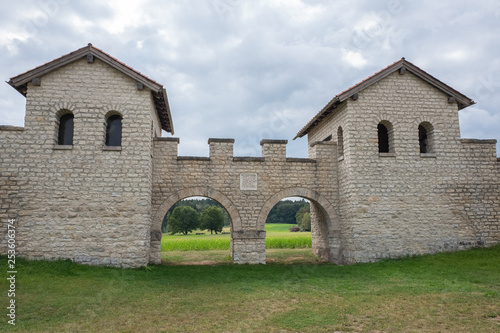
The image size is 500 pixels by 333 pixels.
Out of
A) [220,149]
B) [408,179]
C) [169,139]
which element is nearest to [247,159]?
[220,149]

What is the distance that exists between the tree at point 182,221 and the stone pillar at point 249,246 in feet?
120

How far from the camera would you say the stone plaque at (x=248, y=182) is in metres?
13.5

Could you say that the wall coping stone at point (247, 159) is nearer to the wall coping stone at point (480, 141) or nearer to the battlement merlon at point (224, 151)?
the battlement merlon at point (224, 151)

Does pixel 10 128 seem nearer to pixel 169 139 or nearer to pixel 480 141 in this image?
pixel 169 139

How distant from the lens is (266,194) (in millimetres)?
13609

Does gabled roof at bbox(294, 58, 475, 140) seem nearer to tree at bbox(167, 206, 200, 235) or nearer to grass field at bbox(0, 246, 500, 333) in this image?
grass field at bbox(0, 246, 500, 333)

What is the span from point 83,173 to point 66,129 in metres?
1.95

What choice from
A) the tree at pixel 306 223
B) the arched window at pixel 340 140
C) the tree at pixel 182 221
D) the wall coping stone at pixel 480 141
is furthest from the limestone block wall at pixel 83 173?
the tree at pixel 306 223

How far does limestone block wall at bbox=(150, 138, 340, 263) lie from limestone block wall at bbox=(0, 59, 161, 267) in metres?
1.13

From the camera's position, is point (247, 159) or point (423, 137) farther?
point (423, 137)

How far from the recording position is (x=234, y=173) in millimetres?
13531

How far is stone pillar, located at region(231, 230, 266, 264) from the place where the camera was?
13.1 m

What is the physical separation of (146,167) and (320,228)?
8.45 m

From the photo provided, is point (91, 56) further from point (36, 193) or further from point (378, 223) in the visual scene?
point (378, 223)
